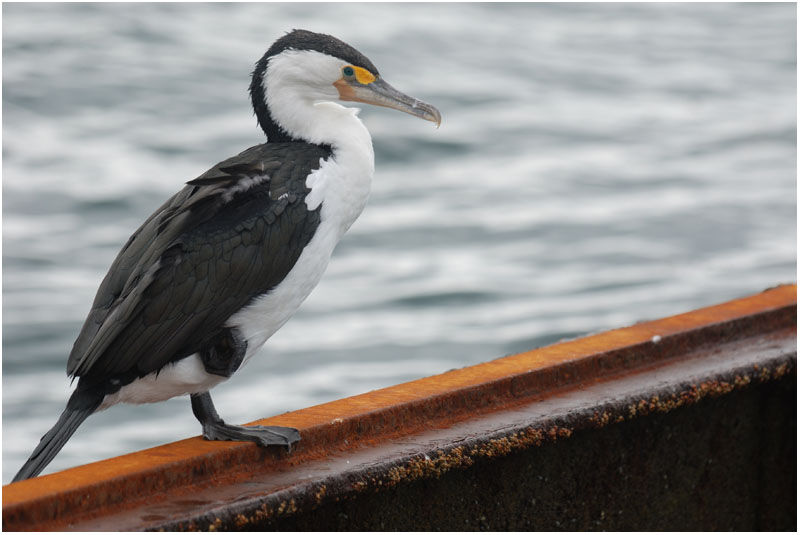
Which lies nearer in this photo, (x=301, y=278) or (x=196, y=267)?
(x=196, y=267)

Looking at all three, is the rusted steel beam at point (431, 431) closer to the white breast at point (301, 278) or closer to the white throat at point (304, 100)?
the white breast at point (301, 278)

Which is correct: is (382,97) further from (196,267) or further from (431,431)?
(431,431)

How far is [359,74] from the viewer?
3717 mm

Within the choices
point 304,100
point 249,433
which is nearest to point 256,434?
point 249,433

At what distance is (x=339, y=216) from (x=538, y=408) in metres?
0.81

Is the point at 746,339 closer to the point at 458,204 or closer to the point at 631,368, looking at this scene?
the point at 631,368

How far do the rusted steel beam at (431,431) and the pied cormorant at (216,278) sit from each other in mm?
165

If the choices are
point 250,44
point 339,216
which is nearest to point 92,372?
point 339,216

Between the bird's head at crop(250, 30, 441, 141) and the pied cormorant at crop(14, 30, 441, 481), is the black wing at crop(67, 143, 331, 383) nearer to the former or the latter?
the pied cormorant at crop(14, 30, 441, 481)

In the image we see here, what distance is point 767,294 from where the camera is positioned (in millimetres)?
4520

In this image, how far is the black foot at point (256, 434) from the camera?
331cm

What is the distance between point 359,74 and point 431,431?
3.48 ft

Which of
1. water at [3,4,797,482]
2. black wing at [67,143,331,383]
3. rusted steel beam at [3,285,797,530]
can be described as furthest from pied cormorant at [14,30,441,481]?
water at [3,4,797,482]

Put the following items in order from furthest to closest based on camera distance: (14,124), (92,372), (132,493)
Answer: (14,124) < (92,372) < (132,493)
